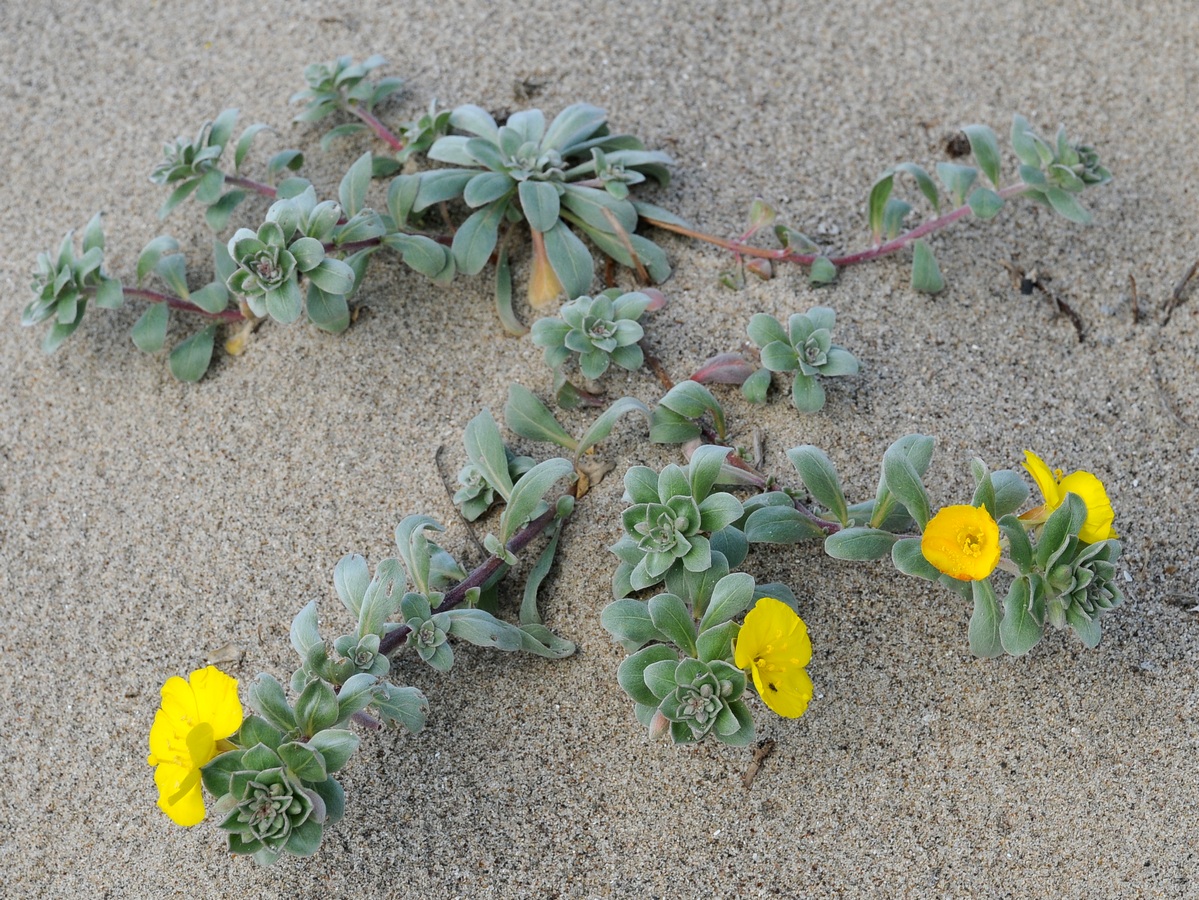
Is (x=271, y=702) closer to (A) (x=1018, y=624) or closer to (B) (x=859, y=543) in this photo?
(B) (x=859, y=543)

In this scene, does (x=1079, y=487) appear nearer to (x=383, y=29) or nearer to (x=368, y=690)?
Answer: (x=368, y=690)

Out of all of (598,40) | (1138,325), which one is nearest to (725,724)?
(1138,325)

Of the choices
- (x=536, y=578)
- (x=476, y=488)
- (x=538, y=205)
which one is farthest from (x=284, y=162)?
(x=536, y=578)

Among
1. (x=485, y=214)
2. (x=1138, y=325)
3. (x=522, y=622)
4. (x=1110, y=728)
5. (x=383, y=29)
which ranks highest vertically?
(x=383, y=29)

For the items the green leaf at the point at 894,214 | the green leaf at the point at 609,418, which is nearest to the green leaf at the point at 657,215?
the green leaf at the point at 894,214

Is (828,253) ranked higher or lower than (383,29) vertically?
lower

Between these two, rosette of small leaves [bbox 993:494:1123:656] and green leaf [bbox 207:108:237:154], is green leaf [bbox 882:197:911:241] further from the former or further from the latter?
green leaf [bbox 207:108:237:154]
